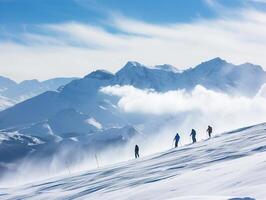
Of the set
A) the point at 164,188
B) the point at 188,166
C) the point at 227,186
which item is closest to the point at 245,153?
the point at 188,166

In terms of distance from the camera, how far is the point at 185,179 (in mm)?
28547

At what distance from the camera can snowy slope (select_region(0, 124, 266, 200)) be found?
75.0ft

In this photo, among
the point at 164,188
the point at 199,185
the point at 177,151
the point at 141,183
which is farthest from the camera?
the point at 177,151

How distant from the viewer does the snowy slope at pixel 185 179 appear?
75.0 feet

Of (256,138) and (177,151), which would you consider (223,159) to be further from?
(177,151)

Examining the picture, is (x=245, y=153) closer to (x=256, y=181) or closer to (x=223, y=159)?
(x=223, y=159)

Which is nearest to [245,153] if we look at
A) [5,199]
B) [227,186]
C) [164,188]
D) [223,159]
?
[223,159]

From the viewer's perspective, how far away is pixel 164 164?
42.4m

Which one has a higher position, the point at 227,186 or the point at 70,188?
the point at 70,188

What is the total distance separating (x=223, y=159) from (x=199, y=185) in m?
12.9

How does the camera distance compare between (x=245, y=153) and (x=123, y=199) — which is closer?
(x=123, y=199)

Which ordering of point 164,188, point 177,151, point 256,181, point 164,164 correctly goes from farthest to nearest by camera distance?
1. point 177,151
2. point 164,164
3. point 164,188
4. point 256,181

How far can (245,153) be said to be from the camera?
3766cm

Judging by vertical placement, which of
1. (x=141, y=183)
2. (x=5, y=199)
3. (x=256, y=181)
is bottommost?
(x=256, y=181)
